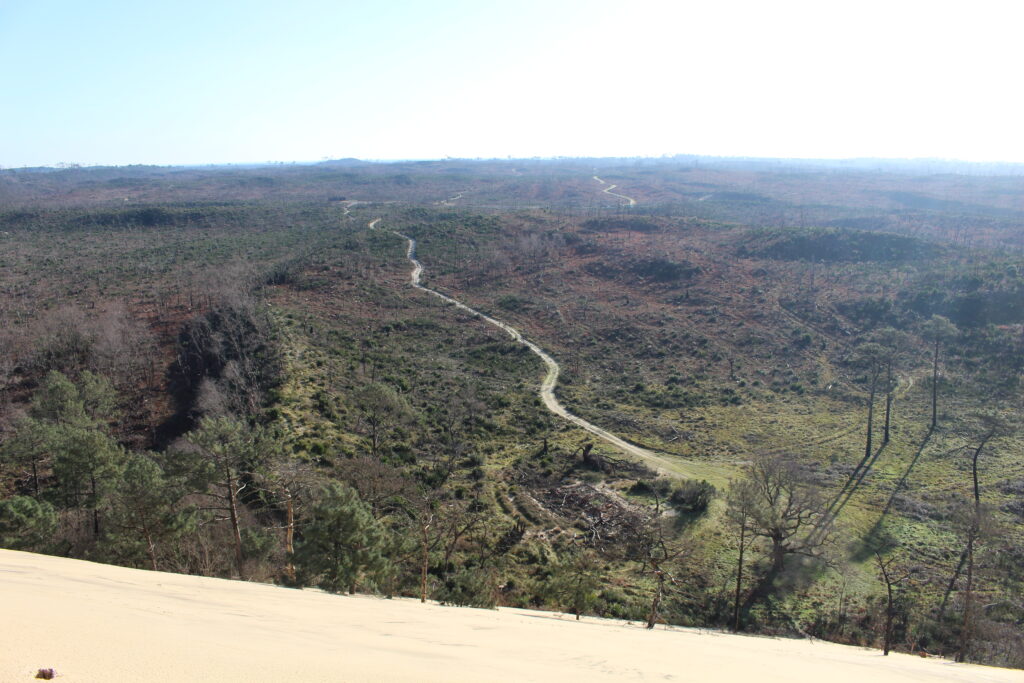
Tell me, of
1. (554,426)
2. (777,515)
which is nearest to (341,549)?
(777,515)

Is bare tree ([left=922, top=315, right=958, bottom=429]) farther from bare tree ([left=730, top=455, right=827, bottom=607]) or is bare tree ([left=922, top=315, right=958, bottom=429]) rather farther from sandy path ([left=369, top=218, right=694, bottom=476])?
bare tree ([left=730, top=455, right=827, bottom=607])

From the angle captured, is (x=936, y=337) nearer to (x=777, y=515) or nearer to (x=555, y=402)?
(x=555, y=402)

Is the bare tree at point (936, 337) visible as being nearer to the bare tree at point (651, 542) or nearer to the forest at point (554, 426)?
the forest at point (554, 426)

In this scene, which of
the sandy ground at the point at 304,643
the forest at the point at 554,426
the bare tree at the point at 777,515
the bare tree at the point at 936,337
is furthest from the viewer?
the bare tree at the point at 936,337

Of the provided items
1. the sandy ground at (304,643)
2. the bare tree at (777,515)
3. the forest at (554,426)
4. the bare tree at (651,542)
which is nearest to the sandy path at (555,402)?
the forest at (554,426)

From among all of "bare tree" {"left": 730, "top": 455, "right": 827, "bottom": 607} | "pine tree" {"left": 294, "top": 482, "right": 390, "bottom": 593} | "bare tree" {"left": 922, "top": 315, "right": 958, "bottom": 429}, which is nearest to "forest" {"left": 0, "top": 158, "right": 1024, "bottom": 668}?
"pine tree" {"left": 294, "top": 482, "right": 390, "bottom": 593}

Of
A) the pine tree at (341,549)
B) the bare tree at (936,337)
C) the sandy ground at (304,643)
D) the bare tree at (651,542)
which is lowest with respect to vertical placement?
the bare tree at (651,542)
